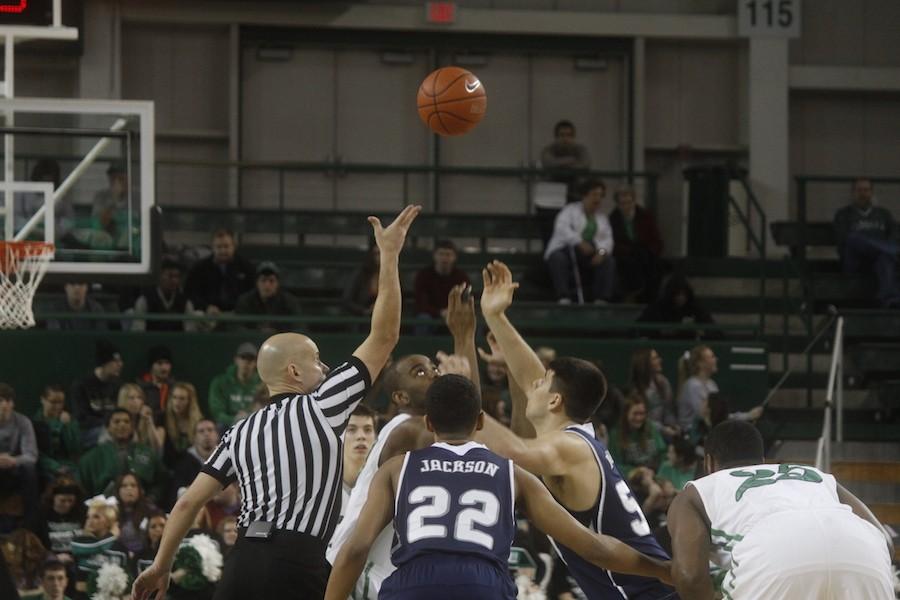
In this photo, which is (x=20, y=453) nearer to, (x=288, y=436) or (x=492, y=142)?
(x=288, y=436)

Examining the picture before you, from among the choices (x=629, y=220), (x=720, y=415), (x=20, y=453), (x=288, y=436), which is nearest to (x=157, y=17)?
(x=629, y=220)

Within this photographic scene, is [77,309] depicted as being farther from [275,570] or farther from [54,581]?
[275,570]

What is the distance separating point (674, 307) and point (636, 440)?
113 inches

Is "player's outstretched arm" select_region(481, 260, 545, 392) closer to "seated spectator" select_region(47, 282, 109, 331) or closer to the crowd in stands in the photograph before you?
the crowd in stands

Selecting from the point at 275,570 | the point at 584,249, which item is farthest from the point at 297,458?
the point at 584,249

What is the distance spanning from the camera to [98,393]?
43.5 feet

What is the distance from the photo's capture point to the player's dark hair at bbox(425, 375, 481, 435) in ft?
18.8

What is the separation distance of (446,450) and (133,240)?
5.22 m

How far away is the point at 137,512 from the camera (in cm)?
1145

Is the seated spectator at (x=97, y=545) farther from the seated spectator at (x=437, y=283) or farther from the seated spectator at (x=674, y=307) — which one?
the seated spectator at (x=674, y=307)

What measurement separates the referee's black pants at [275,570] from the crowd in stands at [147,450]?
4.02m

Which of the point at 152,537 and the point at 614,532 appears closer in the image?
the point at 614,532

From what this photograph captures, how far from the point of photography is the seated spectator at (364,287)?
1492 centimetres

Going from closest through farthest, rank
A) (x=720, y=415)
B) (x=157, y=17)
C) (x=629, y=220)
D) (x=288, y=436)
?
(x=288, y=436), (x=720, y=415), (x=629, y=220), (x=157, y=17)
